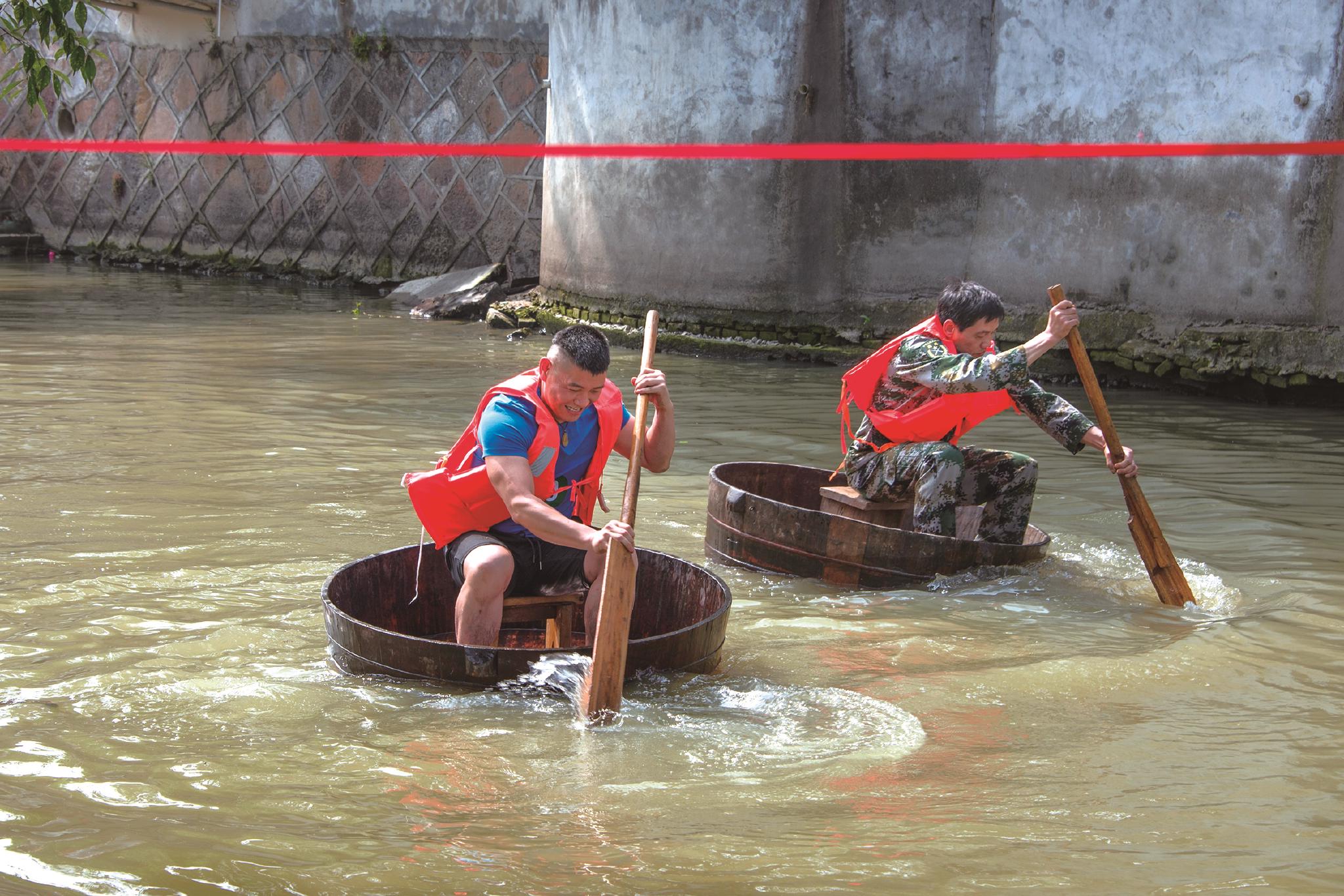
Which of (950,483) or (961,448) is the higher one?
(961,448)

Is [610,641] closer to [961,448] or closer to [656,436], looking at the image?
[656,436]

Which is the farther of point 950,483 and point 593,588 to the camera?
point 950,483

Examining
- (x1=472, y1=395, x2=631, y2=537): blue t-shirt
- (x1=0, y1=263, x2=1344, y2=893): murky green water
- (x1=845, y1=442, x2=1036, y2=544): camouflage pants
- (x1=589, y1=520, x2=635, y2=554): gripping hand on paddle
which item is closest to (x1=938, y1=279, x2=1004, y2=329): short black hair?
(x1=845, y1=442, x2=1036, y2=544): camouflage pants

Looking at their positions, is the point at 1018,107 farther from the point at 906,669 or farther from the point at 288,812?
the point at 288,812

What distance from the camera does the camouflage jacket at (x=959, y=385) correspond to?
18.0 feet

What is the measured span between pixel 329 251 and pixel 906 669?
44.3 ft

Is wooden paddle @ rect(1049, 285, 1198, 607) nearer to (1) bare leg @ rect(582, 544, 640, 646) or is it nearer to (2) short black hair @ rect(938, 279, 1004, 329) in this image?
(2) short black hair @ rect(938, 279, 1004, 329)

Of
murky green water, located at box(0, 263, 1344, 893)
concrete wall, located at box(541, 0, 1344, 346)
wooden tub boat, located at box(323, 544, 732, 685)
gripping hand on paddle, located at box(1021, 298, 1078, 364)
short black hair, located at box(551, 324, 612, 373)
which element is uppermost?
concrete wall, located at box(541, 0, 1344, 346)

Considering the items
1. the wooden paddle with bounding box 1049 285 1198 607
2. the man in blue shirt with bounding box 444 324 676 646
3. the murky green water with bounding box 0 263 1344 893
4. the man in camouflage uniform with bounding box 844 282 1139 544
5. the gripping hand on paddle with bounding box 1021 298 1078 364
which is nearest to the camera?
the murky green water with bounding box 0 263 1344 893

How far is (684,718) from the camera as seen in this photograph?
4156 millimetres

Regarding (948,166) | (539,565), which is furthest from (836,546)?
(948,166)

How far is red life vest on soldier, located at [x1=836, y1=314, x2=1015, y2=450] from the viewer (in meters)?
5.84

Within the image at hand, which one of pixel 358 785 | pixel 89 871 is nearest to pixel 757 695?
pixel 358 785

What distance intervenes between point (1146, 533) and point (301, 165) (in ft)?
44.2
